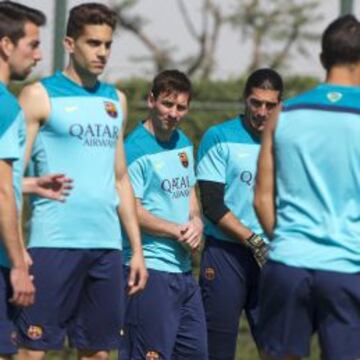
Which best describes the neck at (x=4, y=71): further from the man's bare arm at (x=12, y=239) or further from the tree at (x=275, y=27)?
the tree at (x=275, y=27)

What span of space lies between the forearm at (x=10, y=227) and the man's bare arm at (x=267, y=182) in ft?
3.31

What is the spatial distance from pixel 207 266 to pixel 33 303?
1619 millimetres

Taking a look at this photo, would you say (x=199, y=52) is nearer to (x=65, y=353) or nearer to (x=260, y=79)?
(x=65, y=353)

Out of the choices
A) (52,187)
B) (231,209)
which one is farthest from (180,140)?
(52,187)

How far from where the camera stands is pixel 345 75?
7285mm

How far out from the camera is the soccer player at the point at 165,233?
9203 mm

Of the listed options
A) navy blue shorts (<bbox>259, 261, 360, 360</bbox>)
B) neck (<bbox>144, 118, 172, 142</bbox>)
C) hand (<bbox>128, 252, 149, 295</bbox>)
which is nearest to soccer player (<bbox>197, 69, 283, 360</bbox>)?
neck (<bbox>144, 118, 172, 142</bbox>)

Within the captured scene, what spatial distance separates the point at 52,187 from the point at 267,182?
1.01m

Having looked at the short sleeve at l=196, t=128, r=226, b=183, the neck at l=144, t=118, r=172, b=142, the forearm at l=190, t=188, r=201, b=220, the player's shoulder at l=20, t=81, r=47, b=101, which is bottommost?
the forearm at l=190, t=188, r=201, b=220

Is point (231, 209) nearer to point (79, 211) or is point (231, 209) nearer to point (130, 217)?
point (130, 217)

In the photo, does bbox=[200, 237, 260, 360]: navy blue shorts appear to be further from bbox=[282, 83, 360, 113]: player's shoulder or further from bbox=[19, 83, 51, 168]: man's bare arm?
bbox=[282, 83, 360, 113]: player's shoulder

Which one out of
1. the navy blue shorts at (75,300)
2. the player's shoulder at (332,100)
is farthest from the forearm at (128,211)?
the player's shoulder at (332,100)

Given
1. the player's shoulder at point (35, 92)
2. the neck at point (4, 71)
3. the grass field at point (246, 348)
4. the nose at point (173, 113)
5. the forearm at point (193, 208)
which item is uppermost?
the neck at point (4, 71)

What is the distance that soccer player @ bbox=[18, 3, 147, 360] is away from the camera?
325 inches
